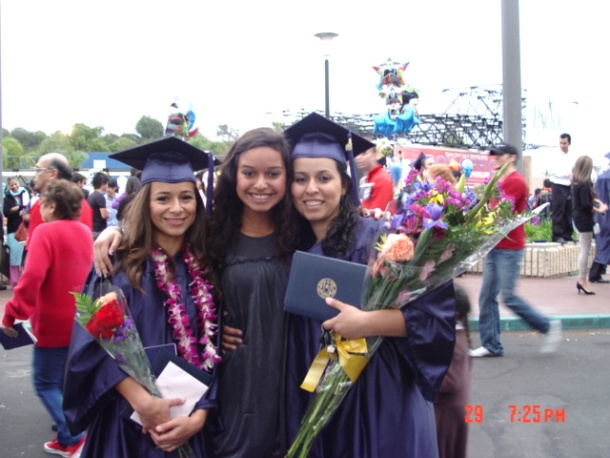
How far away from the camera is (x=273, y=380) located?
98.3 inches

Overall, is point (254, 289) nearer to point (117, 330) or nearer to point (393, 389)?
point (117, 330)

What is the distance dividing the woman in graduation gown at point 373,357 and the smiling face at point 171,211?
0.42 m

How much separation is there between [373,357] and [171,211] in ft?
3.14

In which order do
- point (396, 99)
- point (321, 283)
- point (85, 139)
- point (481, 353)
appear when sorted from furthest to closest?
point (85, 139) → point (396, 99) → point (481, 353) → point (321, 283)

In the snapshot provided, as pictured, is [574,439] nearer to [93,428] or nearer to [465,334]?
[465,334]

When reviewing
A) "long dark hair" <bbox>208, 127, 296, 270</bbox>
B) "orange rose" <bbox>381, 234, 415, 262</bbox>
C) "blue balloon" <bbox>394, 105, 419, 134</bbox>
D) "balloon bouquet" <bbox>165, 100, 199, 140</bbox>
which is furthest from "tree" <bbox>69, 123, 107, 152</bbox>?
"orange rose" <bbox>381, 234, 415, 262</bbox>

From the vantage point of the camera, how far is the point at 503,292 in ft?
19.7

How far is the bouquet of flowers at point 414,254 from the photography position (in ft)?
7.37

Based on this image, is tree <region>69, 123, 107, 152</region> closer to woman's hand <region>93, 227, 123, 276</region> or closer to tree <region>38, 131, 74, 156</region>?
tree <region>38, 131, 74, 156</region>

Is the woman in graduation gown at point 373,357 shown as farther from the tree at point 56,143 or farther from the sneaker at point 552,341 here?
the tree at point 56,143

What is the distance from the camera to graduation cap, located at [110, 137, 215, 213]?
2630mm

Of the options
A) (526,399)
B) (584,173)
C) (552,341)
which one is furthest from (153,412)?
(584,173)
